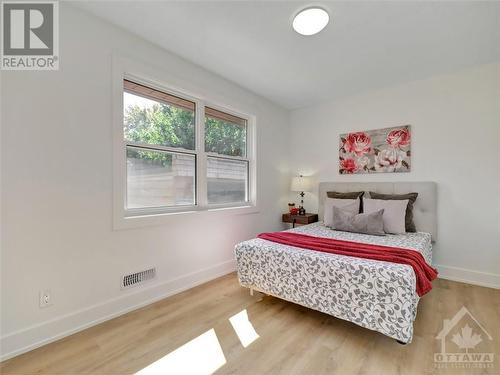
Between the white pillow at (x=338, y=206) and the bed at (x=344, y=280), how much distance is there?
36cm

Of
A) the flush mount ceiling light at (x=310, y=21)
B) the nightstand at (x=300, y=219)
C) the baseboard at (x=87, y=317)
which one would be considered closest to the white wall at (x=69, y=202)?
the baseboard at (x=87, y=317)

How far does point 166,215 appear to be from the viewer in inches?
95.6

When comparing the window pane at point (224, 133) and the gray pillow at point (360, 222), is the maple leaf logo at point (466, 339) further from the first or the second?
the window pane at point (224, 133)

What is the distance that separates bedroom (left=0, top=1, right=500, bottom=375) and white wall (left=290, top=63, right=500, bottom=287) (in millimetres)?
18

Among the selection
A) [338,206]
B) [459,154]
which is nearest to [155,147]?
[338,206]

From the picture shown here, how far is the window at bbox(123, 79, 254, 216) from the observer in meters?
2.30

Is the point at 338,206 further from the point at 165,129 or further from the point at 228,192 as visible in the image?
the point at 165,129

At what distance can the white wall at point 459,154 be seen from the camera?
105 inches

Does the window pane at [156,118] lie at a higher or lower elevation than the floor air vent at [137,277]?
higher

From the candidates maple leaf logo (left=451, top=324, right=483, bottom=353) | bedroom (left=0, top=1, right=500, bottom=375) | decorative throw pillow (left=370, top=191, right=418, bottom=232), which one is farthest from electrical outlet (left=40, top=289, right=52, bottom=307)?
decorative throw pillow (left=370, top=191, right=418, bottom=232)

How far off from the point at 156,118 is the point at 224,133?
0.98 m

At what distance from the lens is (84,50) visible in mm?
1902

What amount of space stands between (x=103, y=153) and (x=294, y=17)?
77.7 inches

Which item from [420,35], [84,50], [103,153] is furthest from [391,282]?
[84,50]
